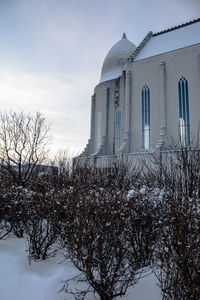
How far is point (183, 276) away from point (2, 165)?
9913mm

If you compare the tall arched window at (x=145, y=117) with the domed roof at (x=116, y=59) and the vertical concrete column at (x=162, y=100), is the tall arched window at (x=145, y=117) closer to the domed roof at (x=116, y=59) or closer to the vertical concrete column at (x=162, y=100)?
the vertical concrete column at (x=162, y=100)

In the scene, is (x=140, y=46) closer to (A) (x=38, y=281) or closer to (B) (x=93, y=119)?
(B) (x=93, y=119)

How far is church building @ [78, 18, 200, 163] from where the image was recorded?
2145 centimetres

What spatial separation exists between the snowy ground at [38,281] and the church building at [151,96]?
1427 cm

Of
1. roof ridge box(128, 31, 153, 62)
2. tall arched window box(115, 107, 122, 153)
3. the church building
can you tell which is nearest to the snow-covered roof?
the church building

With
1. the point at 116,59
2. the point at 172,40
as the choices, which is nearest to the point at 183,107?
the point at 172,40

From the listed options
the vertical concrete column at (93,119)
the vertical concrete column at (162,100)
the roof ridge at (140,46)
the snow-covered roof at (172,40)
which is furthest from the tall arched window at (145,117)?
the vertical concrete column at (93,119)

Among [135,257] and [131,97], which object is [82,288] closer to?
[135,257]

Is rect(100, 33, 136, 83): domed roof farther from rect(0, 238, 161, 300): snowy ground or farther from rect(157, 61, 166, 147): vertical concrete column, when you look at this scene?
rect(0, 238, 161, 300): snowy ground

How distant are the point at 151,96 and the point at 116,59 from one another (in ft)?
37.2

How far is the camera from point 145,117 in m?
24.3

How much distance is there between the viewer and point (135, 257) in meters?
3.81

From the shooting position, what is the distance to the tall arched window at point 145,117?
23969 mm

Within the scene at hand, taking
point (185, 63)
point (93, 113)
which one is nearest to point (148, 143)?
point (185, 63)
